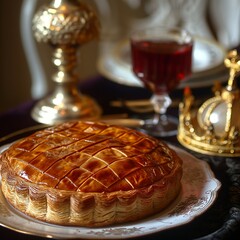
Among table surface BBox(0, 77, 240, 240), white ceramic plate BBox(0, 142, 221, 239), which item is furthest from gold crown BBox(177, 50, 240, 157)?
white ceramic plate BBox(0, 142, 221, 239)

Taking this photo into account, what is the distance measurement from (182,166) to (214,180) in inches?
2.2

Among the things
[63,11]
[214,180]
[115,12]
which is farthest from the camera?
[115,12]

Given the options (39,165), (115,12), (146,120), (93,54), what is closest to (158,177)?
(39,165)

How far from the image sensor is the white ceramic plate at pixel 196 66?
1209 millimetres

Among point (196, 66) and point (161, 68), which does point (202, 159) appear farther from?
point (196, 66)

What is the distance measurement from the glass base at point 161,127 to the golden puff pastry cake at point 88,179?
0.25 m

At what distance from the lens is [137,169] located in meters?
0.73

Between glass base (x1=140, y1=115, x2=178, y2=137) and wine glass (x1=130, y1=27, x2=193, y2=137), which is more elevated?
wine glass (x1=130, y1=27, x2=193, y2=137)

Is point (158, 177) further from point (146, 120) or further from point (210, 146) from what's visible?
point (146, 120)

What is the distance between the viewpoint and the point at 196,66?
4.21 ft

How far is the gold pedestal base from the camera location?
42.2 inches

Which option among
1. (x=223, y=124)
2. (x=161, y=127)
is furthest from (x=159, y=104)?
(x=223, y=124)

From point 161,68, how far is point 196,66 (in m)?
0.25

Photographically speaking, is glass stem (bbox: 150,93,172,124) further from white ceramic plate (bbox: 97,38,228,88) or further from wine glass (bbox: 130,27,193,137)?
white ceramic plate (bbox: 97,38,228,88)
